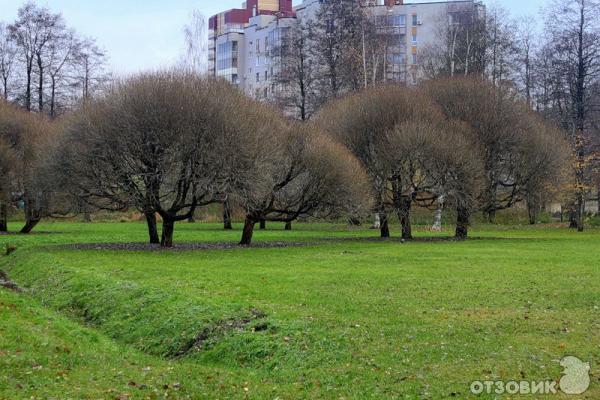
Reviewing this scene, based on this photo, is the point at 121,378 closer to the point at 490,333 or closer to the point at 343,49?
the point at 490,333

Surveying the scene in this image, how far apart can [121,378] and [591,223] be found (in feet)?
209

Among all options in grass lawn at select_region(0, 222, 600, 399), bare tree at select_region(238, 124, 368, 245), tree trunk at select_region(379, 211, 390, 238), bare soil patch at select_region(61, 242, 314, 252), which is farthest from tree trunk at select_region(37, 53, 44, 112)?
grass lawn at select_region(0, 222, 600, 399)

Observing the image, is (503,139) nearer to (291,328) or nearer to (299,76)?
(299,76)

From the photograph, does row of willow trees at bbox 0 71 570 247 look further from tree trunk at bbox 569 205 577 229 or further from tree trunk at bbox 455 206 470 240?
tree trunk at bbox 569 205 577 229

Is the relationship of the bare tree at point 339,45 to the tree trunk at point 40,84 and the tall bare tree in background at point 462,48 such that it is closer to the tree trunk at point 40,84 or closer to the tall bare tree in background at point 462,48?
the tall bare tree in background at point 462,48

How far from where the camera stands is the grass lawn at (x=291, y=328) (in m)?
11.8

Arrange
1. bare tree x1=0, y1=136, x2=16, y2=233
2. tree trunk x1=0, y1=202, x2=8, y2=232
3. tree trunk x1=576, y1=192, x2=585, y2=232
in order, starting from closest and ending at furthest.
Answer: bare tree x1=0, y1=136, x2=16, y2=233 < tree trunk x1=0, y1=202, x2=8, y2=232 < tree trunk x1=576, y1=192, x2=585, y2=232

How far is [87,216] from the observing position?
69625mm

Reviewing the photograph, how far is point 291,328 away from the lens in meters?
15.3

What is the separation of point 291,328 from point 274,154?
24379 mm

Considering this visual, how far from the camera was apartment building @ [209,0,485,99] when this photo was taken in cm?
7881

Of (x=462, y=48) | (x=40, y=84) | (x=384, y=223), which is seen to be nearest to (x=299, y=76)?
(x=462, y=48)

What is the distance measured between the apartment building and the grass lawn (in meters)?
50.3

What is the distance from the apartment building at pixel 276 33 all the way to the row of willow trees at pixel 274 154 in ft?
76.2
